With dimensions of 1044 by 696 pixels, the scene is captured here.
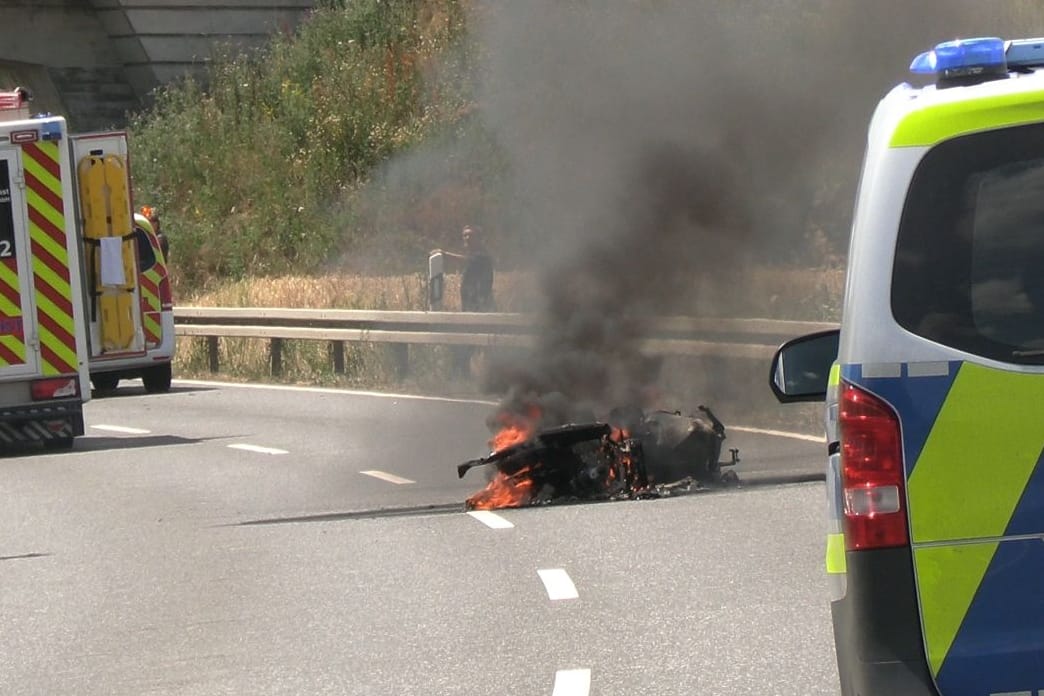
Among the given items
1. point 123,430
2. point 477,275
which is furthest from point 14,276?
point 477,275

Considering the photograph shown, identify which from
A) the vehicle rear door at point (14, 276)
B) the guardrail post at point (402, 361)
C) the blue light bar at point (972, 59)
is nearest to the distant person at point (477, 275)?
the guardrail post at point (402, 361)

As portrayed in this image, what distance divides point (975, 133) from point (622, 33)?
13106 mm

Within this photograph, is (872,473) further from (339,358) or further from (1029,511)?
(339,358)

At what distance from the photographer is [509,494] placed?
11.7 meters

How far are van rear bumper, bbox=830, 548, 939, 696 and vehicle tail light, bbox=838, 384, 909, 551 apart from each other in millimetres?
38

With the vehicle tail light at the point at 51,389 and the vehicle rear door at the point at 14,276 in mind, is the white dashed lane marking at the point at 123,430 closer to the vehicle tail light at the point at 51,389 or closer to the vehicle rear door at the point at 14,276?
the vehicle tail light at the point at 51,389

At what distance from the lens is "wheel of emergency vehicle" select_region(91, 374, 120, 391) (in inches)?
867

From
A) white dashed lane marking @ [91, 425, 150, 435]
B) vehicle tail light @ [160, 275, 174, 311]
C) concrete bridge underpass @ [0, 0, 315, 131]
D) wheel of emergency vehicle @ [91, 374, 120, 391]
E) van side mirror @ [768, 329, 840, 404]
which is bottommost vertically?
wheel of emergency vehicle @ [91, 374, 120, 391]

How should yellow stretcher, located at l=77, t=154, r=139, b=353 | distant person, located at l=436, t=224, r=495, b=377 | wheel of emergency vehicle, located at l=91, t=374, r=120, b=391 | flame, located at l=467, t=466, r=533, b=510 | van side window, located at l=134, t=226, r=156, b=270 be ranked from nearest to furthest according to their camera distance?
flame, located at l=467, t=466, r=533, b=510 → yellow stretcher, located at l=77, t=154, r=139, b=353 → distant person, located at l=436, t=224, r=495, b=377 → van side window, located at l=134, t=226, r=156, b=270 → wheel of emergency vehicle, located at l=91, t=374, r=120, b=391

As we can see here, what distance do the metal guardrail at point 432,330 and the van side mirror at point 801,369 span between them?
8.79 m

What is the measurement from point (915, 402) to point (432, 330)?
16.0 meters

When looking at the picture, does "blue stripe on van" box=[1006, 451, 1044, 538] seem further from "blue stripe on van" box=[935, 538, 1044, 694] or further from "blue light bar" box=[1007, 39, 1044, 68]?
"blue light bar" box=[1007, 39, 1044, 68]

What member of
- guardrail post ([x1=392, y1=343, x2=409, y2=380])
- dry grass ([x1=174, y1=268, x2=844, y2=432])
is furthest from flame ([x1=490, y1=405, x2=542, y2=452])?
guardrail post ([x1=392, y1=343, x2=409, y2=380])

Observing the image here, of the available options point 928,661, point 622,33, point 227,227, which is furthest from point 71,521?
point 227,227
